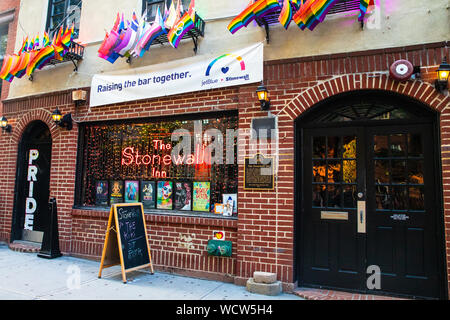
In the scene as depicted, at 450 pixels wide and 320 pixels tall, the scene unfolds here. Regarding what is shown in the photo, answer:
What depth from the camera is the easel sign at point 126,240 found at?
211 inches

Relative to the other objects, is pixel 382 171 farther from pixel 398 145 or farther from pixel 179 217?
pixel 179 217

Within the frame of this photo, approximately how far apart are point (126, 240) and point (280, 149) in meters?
2.85

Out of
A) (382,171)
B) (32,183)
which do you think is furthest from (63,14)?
(382,171)

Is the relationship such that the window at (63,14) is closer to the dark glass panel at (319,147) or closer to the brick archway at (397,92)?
the brick archway at (397,92)

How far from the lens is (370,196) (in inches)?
197

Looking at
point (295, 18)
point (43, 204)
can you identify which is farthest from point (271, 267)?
point (43, 204)

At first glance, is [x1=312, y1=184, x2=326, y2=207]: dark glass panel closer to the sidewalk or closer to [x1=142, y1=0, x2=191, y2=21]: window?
the sidewalk

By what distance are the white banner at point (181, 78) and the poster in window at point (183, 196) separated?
1708 millimetres

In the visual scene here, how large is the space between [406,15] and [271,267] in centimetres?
417

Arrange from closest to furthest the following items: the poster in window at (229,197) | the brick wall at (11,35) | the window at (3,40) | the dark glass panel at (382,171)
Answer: the dark glass panel at (382,171), the poster in window at (229,197), the brick wall at (11,35), the window at (3,40)

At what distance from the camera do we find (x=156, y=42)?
256 inches

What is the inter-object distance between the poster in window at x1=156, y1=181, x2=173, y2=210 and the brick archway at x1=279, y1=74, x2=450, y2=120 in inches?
101

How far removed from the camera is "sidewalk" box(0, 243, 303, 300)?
184 inches

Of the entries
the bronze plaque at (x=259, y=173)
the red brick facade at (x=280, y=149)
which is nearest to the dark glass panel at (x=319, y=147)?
the red brick facade at (x=280, y=149)
